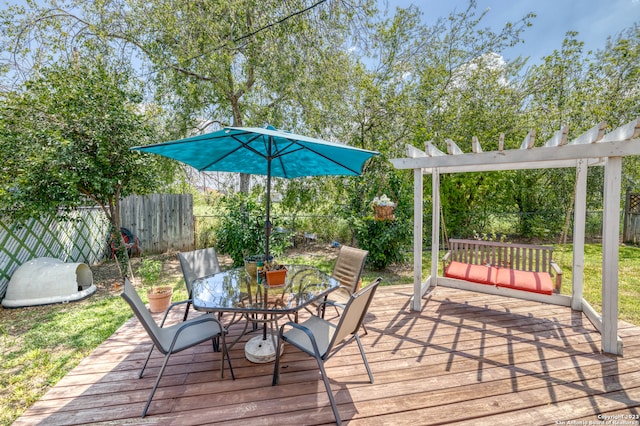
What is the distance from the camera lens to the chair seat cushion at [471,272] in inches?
132

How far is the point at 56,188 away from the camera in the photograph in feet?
13.3

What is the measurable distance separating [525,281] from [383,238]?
2.38 metres

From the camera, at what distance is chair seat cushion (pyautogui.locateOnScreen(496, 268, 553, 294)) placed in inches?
119

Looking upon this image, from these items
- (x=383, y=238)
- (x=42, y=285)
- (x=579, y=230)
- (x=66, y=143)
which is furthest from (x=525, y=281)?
(x=42, y=285)

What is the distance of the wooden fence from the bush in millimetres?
4189

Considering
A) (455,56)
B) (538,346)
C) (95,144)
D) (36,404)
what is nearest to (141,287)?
(95,144)

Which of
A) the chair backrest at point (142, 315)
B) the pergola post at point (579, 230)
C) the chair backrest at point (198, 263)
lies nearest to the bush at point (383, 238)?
the pergola post at point (579, 230)

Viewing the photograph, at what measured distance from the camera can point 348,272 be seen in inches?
124

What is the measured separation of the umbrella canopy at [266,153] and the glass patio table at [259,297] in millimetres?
401

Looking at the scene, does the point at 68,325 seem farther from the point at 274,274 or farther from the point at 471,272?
the point at 471,272

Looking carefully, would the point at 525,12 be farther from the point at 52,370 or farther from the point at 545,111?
the point at 52,370

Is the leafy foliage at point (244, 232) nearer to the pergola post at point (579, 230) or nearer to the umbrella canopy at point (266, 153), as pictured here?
the umbrella canopy at point (266, 153)

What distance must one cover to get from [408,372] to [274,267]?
4.45 feet

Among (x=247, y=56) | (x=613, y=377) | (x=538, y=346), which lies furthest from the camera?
(x=247, y=56)
